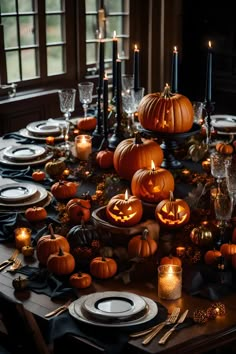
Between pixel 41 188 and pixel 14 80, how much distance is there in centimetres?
236

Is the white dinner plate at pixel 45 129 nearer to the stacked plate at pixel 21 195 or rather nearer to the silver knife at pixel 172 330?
the stacked plate at pixel 21 195

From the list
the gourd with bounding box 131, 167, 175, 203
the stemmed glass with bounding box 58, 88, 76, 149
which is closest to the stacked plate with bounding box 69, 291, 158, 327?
the gourd with bounding box 131, 167, 175, 203

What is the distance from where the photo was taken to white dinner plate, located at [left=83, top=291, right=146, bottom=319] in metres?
1.99

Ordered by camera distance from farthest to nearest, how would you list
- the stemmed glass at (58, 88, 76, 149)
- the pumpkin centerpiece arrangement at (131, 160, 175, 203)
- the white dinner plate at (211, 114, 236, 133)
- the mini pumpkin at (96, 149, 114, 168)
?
the white dinner plate at (211, 114, 236, 133), the stemmed glass at (58, 88, 76, 149), the mini pumpkin at (96, 149, 114, 168), the pumpkin centerpiece arrangement at (131, 160, 175, 203)

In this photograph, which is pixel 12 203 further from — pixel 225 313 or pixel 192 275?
pixel 225 313

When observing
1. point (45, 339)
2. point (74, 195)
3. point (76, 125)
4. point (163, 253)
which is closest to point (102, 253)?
point (163, 253)

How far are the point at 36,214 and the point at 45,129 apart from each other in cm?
127

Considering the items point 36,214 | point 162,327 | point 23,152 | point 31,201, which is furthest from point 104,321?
point 23,152

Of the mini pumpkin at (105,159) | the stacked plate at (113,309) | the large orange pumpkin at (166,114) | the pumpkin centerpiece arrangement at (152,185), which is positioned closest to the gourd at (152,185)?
the pumpkin centerpiece arrangement at (152,185)

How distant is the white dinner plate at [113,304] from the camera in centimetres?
199

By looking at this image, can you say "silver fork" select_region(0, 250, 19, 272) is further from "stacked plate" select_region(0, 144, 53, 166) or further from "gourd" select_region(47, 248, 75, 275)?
"stacked plate" select_region(0, 144, 53, 166)

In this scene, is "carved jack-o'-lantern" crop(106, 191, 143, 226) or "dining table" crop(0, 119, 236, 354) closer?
"dining table" crop(0, 119, 236, 354)

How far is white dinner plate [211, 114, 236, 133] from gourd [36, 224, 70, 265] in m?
1.71

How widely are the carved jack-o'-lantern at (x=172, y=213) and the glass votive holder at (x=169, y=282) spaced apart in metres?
0.37
